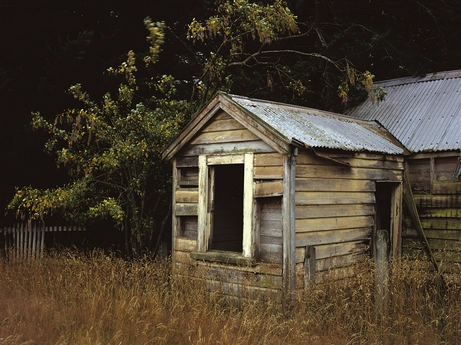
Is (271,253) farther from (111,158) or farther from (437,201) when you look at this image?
(437,201)

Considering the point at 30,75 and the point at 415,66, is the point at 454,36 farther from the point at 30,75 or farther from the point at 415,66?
the point at 30,75

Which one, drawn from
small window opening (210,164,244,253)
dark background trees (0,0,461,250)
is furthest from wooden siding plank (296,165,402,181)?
dark background trees (0,0,461,250)

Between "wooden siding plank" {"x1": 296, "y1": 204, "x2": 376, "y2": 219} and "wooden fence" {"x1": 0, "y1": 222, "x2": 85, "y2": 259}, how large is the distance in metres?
5.62

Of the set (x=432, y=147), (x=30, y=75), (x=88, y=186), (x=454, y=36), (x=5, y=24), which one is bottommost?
(x=88, y=186)

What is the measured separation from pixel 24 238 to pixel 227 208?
4.33 meters

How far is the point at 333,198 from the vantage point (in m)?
8.80

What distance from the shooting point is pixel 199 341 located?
212 inches

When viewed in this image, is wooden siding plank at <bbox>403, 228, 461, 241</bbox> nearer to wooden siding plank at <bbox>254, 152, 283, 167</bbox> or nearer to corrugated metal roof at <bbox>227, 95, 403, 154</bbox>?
corrugated metal roof at <bbox>227, 95, 403, 154</bbox>

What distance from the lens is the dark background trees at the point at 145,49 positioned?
10.4 metres

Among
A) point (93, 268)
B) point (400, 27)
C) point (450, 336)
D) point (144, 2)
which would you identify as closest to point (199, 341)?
point (450, 336)

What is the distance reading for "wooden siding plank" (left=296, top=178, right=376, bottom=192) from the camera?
27.0 ft

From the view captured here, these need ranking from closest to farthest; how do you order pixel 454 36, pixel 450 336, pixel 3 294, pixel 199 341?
pixel 199 341 < pixel 450 336 < pixel 3 294 < pixel 454 36

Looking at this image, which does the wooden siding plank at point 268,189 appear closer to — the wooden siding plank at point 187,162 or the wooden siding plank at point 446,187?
the wooden siding plank at point 187,162

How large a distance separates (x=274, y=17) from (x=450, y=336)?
23.9 ft
